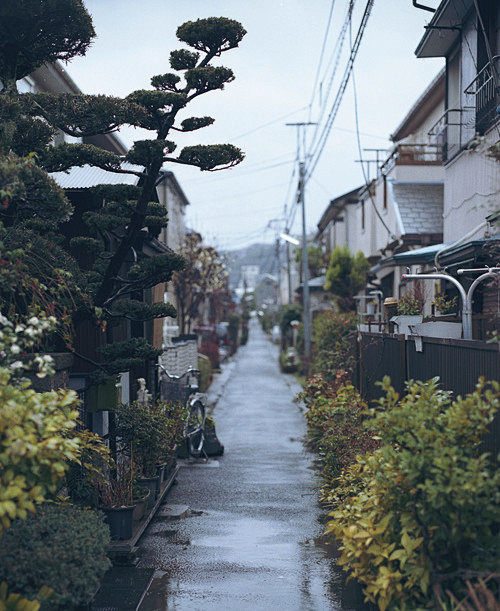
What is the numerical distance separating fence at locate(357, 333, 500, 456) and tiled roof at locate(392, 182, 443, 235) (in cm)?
729

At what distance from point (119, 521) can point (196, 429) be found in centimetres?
540

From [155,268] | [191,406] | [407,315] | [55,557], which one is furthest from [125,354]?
[191,406]

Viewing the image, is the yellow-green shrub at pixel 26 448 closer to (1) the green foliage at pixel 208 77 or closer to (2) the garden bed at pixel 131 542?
(2) the garden bed at pixel 131 542

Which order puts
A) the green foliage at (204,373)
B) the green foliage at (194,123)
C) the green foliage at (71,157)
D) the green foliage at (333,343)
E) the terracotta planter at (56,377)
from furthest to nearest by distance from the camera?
1. the green foliage at (204,373)
2. the green foliage at (333,343)
3. the green foliage at (194,123)
4. the green foliage at (71,157)
5. the terracotta planter at (56,377)

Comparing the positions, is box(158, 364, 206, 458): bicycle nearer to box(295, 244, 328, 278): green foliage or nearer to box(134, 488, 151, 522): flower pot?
box(134, 488, 151, 522): flower pot

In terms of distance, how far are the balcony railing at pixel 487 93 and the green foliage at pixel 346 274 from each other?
537 inches

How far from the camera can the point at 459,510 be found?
4.09 meters

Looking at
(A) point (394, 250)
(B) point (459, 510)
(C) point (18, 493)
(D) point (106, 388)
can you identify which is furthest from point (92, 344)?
(A) point (394, 250)

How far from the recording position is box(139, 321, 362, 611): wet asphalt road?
6168mm

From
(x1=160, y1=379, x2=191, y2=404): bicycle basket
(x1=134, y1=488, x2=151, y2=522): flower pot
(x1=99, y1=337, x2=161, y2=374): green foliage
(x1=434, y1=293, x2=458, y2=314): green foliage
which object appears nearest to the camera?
(x1=99, y1=337, x2=161, y2=374): green foliage

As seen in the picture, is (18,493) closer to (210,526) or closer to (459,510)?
(459,510)

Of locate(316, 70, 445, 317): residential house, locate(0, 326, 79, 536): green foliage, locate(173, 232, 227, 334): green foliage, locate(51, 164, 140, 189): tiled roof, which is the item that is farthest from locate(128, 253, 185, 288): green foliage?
locate(173, 232, 227, 334): green foliage

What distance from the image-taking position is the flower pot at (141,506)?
317 inches

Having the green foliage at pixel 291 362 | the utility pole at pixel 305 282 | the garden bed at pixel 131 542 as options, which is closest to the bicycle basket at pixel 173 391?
the garden bed at pixel 131 542
